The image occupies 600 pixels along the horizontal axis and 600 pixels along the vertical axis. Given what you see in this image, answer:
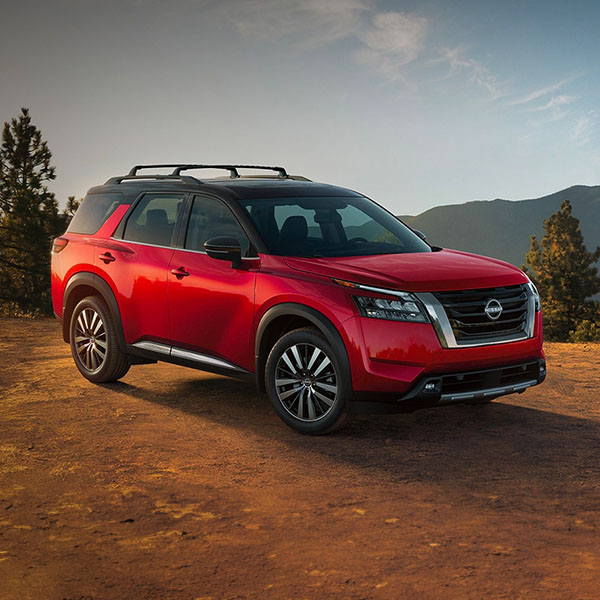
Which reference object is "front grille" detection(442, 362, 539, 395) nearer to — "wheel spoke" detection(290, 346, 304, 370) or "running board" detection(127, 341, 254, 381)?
"wheel spoke" detection(290, 346, 304, 370)

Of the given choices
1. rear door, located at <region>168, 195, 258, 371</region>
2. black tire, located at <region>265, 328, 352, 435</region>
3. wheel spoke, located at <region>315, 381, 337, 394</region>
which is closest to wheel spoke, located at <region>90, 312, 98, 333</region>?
rear door, located at <region>168, 195, 258, 371</region>

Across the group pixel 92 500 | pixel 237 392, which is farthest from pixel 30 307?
pixel 92 500

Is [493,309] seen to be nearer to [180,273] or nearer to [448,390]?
[448,390]

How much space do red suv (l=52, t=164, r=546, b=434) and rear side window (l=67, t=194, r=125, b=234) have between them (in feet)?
0.09

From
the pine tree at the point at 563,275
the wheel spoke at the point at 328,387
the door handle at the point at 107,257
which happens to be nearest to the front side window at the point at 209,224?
A: the door handle at the point at 107,257

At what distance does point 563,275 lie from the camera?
236ft

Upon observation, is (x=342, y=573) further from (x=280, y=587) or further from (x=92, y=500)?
(x=92, y=500)

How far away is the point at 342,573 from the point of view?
407 cm

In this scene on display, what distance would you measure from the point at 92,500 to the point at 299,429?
2.02m

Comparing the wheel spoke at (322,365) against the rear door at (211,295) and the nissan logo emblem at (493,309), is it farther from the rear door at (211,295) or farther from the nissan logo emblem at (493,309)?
the nissan logo emblem at (493,309)

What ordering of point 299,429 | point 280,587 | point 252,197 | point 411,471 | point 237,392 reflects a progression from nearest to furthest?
point 280,587 → point 411,471 → point 299,429 → point 252,197 → point 237,392

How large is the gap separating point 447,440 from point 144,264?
3.25 metres

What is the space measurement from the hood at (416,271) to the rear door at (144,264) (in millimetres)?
1535

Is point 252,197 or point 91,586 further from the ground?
point 252,197
